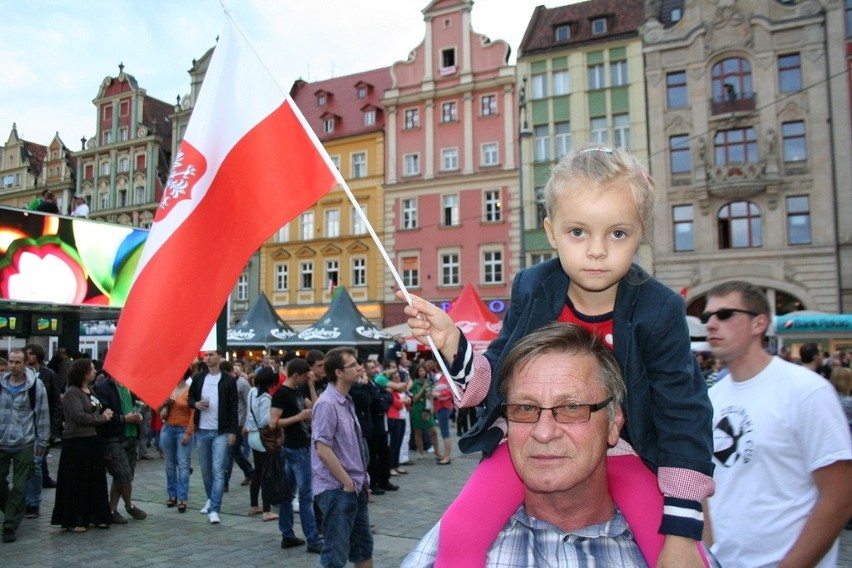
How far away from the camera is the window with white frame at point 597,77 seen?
3309cm

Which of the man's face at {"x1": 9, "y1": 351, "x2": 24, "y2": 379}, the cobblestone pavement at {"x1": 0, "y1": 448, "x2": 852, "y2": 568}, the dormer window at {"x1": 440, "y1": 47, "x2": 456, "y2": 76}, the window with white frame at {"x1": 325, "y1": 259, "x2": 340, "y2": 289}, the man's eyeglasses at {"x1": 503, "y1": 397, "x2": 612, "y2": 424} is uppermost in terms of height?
the dormer window at {"x1": 440, "y1": 47, "x2": 456, "y2": 76}

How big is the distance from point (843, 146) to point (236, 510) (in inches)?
1146

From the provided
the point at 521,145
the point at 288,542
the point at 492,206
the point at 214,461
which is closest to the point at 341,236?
the point at 492,206

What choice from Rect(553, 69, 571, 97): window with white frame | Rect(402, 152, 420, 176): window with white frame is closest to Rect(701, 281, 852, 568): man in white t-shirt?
Rect(553, 69, 571, 97): window with white frame

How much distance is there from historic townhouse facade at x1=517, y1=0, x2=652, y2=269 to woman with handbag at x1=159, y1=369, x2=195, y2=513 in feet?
80.2

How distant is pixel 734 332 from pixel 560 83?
32595 millimetres

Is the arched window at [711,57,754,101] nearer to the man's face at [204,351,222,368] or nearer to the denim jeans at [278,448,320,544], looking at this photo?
the man's face at [204,351,222,368]

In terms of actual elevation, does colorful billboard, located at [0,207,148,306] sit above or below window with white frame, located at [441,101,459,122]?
below

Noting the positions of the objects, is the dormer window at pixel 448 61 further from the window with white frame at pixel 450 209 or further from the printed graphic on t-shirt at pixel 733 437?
the printed graphic on t-shirt at pixel 733 437

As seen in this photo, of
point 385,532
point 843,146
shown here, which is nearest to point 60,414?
point 385,532

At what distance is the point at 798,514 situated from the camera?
2.94 m

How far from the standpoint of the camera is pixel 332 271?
4031cm

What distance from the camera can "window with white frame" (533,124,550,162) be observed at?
33875mm

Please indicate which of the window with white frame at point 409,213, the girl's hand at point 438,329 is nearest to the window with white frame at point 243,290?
the window with white frame at point 409,213
